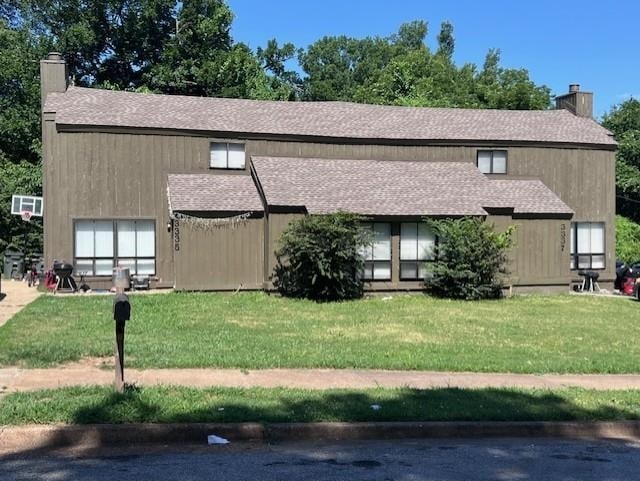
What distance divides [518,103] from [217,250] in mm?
29670

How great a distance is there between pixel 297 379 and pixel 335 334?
15.0ft

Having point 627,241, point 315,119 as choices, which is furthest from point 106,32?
point 627,241

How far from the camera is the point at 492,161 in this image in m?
26.7

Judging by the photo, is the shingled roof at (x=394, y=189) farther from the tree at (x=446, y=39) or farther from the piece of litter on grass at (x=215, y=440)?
the tree at (x=446, y=39)

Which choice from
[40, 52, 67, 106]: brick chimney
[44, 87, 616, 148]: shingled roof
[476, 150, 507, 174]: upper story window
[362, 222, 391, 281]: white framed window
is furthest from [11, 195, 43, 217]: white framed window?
[476, 150, 507, 174]: upper story window

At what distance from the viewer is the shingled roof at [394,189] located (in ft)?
71.5

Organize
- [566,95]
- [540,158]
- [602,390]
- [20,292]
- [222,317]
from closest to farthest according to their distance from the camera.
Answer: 1. [602,390]
2. [222,317]
3. [20,292]
4. [540,158]
5. [566,95]

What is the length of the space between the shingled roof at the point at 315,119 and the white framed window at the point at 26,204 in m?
5.51

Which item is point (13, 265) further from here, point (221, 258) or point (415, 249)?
point (415, 249)

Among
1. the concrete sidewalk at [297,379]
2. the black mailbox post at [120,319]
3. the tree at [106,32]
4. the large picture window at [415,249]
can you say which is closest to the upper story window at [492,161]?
the large picture window at [415,249]

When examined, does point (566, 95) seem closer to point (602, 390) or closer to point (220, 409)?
point (602, 390)

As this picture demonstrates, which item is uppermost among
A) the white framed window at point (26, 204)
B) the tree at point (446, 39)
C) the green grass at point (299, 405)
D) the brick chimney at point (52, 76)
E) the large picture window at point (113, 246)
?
the tree at point (446, 39)

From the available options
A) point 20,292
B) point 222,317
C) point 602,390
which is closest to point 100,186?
point 20,292

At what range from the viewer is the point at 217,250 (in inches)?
859
